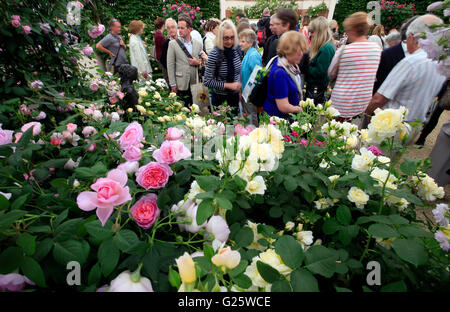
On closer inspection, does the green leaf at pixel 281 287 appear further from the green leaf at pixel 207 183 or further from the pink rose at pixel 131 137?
the pink rose at pixel 131 137

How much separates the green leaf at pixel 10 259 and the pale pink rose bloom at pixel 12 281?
0.06ft

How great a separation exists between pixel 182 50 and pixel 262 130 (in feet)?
12.3

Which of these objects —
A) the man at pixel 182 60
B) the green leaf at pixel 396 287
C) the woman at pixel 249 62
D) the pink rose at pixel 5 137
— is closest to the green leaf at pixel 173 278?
the green leaf at pixel 396 287

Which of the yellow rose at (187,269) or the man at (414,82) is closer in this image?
the yellow rose at (187,269)

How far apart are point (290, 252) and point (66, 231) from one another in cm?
55

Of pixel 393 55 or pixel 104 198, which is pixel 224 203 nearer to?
pixel 104 198

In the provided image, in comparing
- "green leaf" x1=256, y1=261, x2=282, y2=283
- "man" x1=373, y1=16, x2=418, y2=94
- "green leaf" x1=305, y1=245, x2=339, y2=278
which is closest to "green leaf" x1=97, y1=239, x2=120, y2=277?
"green leaf" x1=256, y1=261, x2=282, y2=283

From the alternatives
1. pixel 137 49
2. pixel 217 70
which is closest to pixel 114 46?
pixel 137 49

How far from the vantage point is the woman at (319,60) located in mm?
3053

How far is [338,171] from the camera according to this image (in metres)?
0.91

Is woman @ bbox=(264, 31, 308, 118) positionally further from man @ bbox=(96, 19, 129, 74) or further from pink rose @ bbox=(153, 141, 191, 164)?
man @ bbox=(96, 19, 129, 74)

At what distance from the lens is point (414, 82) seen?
2229 mm
